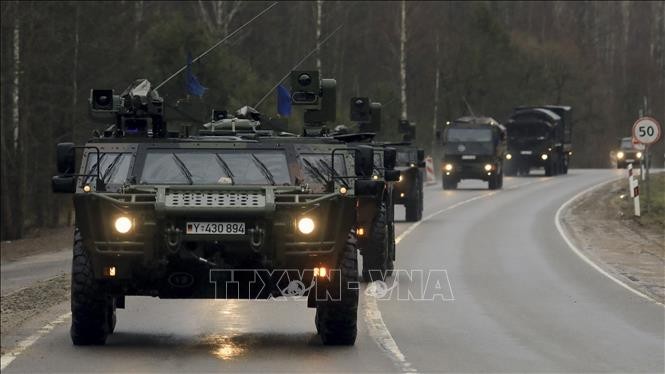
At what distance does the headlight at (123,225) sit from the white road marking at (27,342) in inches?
51.7

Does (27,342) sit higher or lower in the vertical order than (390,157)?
lower

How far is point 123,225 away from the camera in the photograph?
43.4 ft

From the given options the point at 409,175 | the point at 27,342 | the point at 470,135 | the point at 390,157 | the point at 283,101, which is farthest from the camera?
the point at 470,135

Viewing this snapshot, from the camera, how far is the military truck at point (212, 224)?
1312 centimetres

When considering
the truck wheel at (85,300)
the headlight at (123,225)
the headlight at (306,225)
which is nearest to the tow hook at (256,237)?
the headlight at (306,225)

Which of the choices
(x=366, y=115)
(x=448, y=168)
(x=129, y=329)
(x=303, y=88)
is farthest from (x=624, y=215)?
(x=129, y=329)

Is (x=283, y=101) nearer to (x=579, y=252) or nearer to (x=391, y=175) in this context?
(x=391, y=175)

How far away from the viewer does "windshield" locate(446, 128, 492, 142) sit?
56375 mm

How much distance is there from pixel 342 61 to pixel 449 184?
77.0ft

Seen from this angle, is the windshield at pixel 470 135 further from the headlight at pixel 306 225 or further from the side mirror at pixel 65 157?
the headlight at pixel 306 225

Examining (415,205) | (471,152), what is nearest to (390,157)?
(415,205)

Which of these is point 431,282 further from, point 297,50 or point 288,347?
point 297,50

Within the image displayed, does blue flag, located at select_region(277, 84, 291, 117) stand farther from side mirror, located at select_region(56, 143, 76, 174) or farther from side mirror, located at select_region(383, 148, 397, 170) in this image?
side mirror, located at select_region(56, 143, 76, 174)

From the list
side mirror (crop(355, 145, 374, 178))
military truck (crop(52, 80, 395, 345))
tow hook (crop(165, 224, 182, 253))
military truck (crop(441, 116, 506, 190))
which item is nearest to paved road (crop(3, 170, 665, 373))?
military truck (crop(52, 80, 395, 345))
